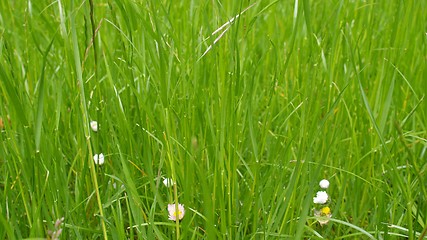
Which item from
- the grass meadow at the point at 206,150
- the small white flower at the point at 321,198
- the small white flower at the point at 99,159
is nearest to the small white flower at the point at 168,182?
the grass meadow at the point at 206,150

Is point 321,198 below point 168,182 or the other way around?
below

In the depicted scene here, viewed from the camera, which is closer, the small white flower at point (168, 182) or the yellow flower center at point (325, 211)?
the small white flower at point (168, 182)

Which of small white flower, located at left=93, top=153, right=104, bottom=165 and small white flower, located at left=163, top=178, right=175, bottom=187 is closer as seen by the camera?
small white flower, located at left=163, top=178, right=175, bottom=187

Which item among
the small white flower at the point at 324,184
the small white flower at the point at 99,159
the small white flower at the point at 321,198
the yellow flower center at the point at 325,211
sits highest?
the small white flower at the point at 99,159

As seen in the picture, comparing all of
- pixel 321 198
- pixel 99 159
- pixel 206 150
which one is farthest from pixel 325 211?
pixel 99 159

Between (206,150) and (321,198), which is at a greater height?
(206,150)

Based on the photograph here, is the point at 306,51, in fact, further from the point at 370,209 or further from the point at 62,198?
the point at 62,198

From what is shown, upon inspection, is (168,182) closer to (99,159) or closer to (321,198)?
(99,159)

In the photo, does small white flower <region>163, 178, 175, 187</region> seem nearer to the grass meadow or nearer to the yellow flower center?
the grass meadow

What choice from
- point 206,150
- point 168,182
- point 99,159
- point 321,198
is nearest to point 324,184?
point 321,198

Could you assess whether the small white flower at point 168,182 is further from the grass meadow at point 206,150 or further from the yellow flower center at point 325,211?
the yellow flower center at point 325,211

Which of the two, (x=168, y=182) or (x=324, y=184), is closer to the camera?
(x=168, y=182)

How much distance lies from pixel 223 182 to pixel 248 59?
1.56 feet

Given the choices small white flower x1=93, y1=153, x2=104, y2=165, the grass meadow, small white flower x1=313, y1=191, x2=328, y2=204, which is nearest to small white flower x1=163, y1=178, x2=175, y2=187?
the grass meadow
